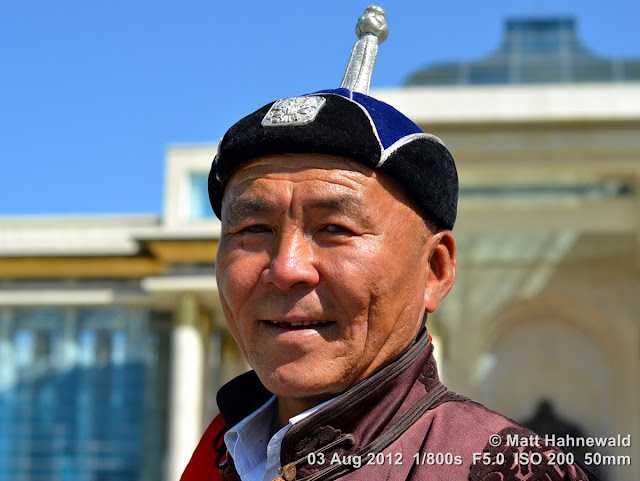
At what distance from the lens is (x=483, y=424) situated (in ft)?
4.80

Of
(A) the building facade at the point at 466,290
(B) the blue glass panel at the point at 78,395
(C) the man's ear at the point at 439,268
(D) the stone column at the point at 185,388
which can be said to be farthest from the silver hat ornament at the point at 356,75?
(B) the blue glass panel at the point at 78,395

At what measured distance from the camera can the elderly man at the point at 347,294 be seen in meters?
1.45

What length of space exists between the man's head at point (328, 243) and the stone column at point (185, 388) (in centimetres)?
1238

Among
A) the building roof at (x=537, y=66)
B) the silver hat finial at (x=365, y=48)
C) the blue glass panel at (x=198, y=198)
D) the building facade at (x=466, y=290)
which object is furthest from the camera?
the blue glass panel at (x=198, y=198)

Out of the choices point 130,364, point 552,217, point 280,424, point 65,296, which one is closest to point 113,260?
point 65,296

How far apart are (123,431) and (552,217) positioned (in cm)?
881

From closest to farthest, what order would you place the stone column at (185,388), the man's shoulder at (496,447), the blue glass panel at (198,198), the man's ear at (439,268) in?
1. the man's shoulder at (496,447)
2. the man's ear at (439,268)
3. the stone column at (185,388)
4. the blue glass panel at (198,198)

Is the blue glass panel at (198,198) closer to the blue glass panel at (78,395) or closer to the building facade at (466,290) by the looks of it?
the building facade at (466,290)

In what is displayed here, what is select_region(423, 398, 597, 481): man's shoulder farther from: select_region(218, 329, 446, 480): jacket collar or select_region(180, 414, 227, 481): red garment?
select_region(180, 414, 227, 481): red garment

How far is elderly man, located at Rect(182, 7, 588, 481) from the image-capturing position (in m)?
1.45

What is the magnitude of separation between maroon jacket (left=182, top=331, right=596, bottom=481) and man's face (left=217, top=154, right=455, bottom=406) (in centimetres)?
4

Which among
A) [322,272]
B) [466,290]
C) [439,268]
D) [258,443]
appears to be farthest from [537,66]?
[322,272]

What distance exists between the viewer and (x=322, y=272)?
146 cm

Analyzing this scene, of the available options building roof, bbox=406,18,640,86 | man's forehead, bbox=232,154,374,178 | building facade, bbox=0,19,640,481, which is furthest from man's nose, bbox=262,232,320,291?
building roof, bbox=406,18,640,86
